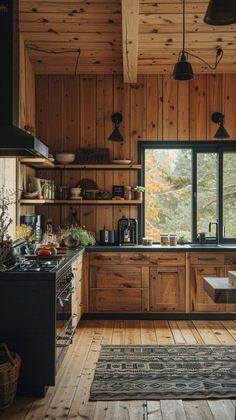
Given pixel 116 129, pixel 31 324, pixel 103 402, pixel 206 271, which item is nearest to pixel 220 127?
pixel 116 129

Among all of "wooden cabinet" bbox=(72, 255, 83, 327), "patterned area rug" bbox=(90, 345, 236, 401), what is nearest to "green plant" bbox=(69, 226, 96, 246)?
"wooden cabinet" bbox=(72, 255, 83, 327)

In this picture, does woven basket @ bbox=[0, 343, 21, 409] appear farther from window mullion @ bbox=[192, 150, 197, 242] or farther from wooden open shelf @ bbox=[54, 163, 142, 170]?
window mullion @ bbox=[192, 150, 197, 242]

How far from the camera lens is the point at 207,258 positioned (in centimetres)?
598

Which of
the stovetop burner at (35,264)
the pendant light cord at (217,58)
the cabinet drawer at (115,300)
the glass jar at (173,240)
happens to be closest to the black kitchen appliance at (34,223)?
the cabinet drawer at (115,300)

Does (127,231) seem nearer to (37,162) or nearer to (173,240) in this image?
(173,240)

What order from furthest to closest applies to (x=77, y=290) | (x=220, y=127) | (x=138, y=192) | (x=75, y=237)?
1. (x=138, y=192)
2. (x=220, y=127)
3. (x=75, y=237)
4. (x=77, y=290)

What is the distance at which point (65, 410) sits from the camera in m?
3.38

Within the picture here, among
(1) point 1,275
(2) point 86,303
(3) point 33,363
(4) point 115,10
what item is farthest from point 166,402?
(4) point 115,10

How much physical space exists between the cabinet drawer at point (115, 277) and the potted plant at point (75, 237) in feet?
1.11

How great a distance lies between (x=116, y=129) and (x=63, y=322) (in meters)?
2.96

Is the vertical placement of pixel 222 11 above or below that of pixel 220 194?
above

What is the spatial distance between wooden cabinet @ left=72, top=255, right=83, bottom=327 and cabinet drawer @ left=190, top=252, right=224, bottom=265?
1358mm

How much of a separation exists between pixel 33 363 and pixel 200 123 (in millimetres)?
4054

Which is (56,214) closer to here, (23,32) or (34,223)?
(34,223)
